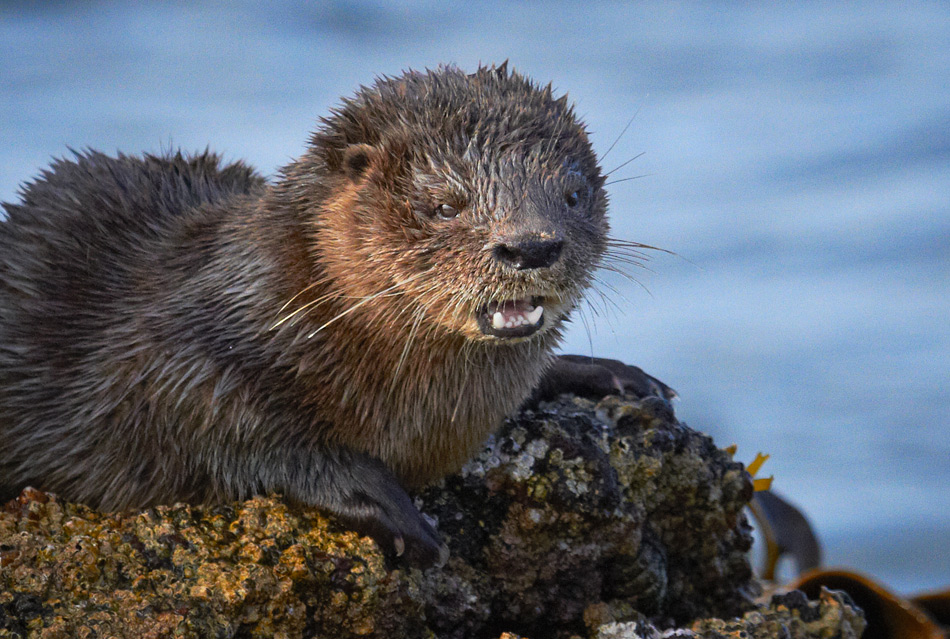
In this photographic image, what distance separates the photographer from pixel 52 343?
9.53 ft

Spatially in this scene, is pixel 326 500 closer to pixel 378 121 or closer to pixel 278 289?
pixel 278 289

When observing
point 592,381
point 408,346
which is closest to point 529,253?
point 408,346

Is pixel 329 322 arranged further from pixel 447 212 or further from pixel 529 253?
pixel 529 253

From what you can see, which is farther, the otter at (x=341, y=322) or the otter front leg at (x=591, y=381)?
the otter front leg at (x=591, y=381)

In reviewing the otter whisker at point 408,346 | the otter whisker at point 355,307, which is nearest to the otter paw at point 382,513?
the otter whisker at point 408,346

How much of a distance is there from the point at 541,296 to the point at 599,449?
703 millimetres

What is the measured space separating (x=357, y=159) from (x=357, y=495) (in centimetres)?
85

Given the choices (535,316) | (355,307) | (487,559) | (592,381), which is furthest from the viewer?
(592,381)

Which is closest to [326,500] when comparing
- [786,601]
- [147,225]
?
[147,225]

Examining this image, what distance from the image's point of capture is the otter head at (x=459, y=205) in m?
2.39

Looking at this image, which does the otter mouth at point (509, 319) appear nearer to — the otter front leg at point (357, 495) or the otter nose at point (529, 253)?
the otter nose at point (529, 253)

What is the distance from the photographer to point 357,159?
2.64 m

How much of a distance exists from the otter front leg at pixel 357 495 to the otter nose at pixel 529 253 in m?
0.71

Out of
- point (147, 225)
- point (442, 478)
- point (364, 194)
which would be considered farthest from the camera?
point (147, 225)
